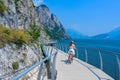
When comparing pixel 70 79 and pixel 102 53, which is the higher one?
pixel 102 53

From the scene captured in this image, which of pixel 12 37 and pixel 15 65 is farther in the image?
pixel 12 37

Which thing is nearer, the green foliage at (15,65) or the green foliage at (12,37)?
the green foliage at (15,65)

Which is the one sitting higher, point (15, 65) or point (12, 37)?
point (12, 37)

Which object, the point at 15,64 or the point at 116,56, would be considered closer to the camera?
the point at 116,56

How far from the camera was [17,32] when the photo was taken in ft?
60.3

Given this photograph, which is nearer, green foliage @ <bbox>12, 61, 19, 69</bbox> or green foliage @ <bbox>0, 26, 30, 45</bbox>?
green foliage @ <bbox>12, 61, 19, 69</bbox>

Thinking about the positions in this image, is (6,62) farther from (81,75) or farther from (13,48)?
(81,75)

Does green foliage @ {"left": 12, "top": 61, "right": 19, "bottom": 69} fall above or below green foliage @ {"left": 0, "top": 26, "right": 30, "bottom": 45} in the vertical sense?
below

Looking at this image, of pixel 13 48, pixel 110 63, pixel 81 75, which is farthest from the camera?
pixel 13 48

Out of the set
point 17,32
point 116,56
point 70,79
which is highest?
point 17,32

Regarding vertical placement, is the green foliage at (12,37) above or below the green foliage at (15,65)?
above

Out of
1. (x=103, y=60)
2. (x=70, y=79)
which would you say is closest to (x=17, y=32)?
(x=103, y=60)

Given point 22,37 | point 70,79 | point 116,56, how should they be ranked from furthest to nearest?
point 22,37 < point 70,79 < point 116,56

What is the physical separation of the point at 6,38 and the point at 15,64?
2.06 metres
